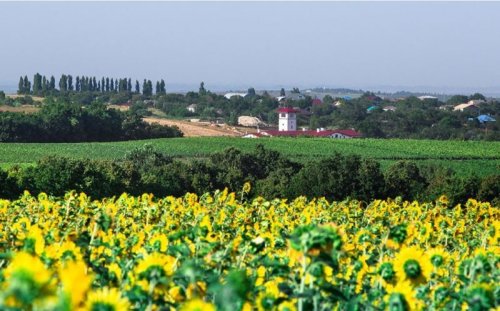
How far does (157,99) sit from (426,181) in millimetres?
139350

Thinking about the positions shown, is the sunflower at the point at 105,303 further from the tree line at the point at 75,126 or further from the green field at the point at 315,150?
the tree line at the point at 75,126

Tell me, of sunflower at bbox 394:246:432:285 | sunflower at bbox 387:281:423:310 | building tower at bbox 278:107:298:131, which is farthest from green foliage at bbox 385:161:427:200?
building tower at bbox 278:107:298:131

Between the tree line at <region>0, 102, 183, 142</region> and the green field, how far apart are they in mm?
7680

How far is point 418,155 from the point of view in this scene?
76562 millimetres

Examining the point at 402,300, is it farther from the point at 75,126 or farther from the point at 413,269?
the point at 75,126

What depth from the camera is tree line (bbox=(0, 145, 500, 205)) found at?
3616 cm

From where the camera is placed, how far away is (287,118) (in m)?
148

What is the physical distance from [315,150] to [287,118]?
221ft

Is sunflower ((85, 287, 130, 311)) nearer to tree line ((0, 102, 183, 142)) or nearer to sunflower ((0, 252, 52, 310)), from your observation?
sunflower ((0, 252, 52, 310))

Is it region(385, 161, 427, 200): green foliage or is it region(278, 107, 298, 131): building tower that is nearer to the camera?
region(385, 161, 427, 200): green foliage

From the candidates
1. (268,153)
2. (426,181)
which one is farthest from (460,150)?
(426,181)

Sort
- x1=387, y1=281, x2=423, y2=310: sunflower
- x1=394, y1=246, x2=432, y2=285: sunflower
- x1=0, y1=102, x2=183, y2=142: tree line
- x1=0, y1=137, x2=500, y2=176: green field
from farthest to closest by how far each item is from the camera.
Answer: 1. x1=0, y1=102, x2=183, y2=142: tree line
2. x1=0, y1=137, x2=500, y2=176: green field
3. x1=394, y1=246, x2=432, y2=285: sunflower
4. x1=387, y1=281, x2=423, y2=310: sunflower

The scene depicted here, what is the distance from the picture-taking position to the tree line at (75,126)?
287 feet

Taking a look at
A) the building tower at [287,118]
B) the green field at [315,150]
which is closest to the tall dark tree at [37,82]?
the building tower at [287,118]
